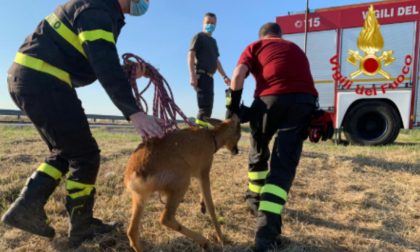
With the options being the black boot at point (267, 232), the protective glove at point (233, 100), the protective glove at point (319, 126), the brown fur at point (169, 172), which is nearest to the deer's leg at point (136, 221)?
the brown fur at point (169, 172)

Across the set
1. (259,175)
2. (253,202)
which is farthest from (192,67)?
(253,202)

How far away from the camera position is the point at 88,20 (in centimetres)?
248

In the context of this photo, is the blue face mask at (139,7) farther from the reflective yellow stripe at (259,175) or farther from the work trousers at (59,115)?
the reflective yellow stripe at (259,175)

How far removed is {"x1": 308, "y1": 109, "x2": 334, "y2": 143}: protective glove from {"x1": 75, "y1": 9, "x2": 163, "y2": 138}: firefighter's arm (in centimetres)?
157

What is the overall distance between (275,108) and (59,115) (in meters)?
1.79

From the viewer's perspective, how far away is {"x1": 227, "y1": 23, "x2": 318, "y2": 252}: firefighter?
2.96 metres

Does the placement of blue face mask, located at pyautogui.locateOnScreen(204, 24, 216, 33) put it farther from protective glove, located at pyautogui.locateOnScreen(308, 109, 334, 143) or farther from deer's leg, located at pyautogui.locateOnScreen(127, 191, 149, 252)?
deer's leg, located at pyautogui.locateOnScreen(127, 191, 149, 252)

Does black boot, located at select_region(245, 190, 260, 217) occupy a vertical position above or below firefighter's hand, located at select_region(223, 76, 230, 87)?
below

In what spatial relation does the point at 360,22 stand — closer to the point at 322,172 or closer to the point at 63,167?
the point at 322,172

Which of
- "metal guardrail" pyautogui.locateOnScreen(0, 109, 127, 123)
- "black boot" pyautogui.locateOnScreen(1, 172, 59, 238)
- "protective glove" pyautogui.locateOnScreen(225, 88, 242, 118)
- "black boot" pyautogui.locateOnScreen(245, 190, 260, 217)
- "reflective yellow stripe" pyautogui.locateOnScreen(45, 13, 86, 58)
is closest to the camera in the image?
"reflective yellow stripe" pyautogui.locateOnScreen(45, 13, 86, 58)

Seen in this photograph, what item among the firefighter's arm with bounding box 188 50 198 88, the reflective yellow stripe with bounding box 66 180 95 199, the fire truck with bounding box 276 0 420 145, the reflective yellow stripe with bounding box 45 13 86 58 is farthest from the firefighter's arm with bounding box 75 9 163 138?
the fire truck with bounding box 276 0 420 145

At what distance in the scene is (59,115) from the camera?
270 centimetres

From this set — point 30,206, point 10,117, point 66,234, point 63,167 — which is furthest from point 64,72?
point 10,117

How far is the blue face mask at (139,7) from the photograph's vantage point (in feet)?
9.48
